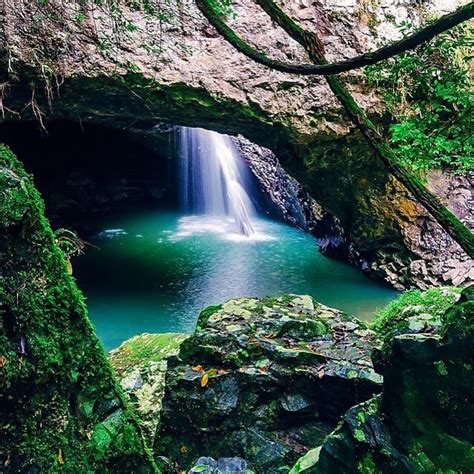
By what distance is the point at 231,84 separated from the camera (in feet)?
20.6

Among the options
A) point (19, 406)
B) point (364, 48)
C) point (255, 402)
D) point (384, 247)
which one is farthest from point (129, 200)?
point (19, 406)

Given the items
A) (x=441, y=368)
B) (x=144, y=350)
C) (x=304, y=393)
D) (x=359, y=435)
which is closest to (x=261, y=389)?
(x=304, y=393)

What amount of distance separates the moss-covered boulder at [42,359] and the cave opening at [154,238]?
4.76 metres

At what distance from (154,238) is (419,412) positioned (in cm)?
1073

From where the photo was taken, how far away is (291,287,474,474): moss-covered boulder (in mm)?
1738

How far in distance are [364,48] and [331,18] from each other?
646mm

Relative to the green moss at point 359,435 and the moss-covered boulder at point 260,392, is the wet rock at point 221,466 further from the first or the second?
the green moss at point 359,435

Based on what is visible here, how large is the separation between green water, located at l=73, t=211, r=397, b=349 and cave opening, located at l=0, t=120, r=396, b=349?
0.07ft

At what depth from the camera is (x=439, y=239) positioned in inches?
316

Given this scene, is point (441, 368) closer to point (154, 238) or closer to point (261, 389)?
point (261, 389)

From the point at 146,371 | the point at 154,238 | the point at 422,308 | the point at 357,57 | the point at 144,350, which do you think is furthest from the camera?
the point at 154,238

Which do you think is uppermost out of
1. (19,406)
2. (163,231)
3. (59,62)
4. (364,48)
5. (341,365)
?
(364,48)

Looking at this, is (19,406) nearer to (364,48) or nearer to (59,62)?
(59,62)

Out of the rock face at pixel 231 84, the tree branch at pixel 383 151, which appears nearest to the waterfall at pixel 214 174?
the rock face at pixel 231 84
